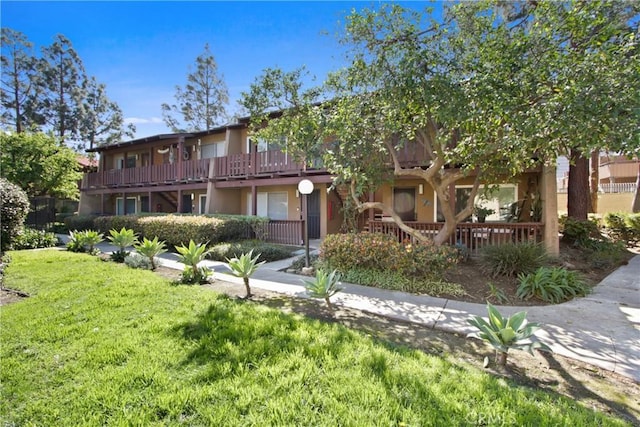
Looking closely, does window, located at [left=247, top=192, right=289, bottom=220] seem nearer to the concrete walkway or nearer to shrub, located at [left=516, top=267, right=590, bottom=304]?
the concrete walkway

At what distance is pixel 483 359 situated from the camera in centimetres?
331

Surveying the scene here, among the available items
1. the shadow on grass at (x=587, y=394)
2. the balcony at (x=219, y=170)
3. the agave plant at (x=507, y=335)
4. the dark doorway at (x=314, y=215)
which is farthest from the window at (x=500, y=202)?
the agave plant at (x=507, y=335)

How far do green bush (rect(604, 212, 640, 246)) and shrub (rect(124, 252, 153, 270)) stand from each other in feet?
51.8

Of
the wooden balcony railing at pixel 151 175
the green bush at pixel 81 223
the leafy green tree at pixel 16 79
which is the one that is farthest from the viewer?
the leafy green tree at pixel 16 79

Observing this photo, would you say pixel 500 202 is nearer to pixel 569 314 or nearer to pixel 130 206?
pixel 569 314

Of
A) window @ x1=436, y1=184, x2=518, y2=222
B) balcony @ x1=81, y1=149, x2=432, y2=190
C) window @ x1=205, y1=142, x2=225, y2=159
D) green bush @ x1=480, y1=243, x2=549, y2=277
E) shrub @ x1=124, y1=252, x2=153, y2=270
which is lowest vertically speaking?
shrub @ x1=124, y1=252, x2=153, y2=270

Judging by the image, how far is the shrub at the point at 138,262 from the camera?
7871 mm

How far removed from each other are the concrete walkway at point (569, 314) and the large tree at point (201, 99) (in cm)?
2696

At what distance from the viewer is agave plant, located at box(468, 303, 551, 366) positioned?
2.87 metres

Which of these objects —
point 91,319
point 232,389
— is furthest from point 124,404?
point 91,319

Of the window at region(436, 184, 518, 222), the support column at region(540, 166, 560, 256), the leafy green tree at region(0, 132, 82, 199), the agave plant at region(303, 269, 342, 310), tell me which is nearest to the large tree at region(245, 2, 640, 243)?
the support column at region(540, 166, 560, 256)

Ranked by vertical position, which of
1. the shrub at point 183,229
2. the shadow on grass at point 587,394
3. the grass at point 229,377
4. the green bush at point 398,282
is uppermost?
the shrub at point 183,229

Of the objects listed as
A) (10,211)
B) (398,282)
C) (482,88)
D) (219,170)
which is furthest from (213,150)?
(482,88)

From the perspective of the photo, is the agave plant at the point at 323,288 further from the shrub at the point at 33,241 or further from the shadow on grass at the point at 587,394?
the shrub at the point at 33,241
